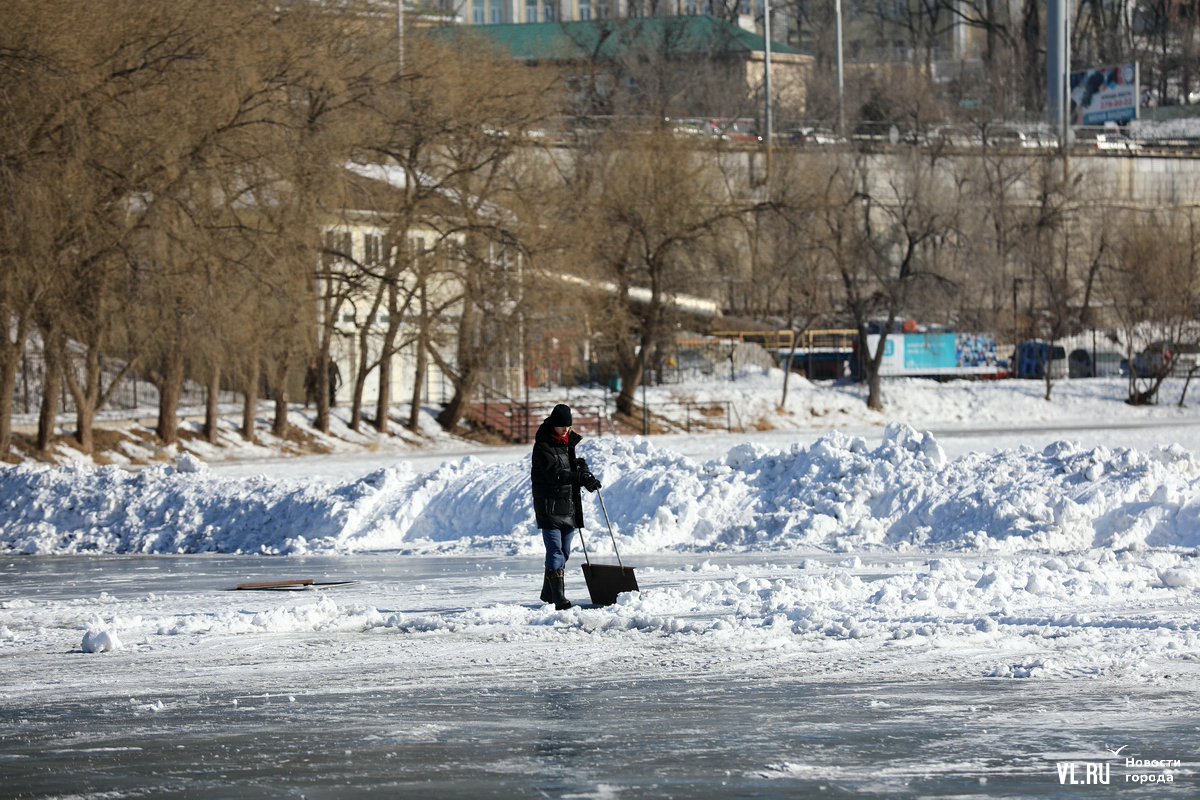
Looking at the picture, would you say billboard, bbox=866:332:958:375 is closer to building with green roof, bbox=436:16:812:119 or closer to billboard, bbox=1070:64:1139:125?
building with green roof, bbox=436:16:812:119

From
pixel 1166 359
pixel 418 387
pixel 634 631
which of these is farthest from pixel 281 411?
pixel 1166 359

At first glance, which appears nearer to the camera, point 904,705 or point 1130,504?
point 904,705

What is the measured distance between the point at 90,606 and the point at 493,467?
28.7 feet

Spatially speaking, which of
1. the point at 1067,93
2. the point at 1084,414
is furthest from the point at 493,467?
the point at 1067,93

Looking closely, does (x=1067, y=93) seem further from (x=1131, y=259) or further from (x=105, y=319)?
(x=105, y=319)

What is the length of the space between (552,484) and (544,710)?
3738 millimetres

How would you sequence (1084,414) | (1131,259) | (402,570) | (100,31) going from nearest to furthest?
(402,570), (100,31), (1084,414), (1131,259)

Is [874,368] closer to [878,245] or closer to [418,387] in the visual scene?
[878,245]

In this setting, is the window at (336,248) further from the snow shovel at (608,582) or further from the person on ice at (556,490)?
the snow shovel at (608,582)

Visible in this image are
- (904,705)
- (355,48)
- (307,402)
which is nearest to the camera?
(904,705)

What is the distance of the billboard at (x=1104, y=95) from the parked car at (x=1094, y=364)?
98.2ft

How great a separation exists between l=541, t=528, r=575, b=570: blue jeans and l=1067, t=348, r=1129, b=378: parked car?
5153 centimetres

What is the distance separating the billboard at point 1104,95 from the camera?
3255 inches

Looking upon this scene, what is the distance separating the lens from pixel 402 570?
Answer: 1545 cm
